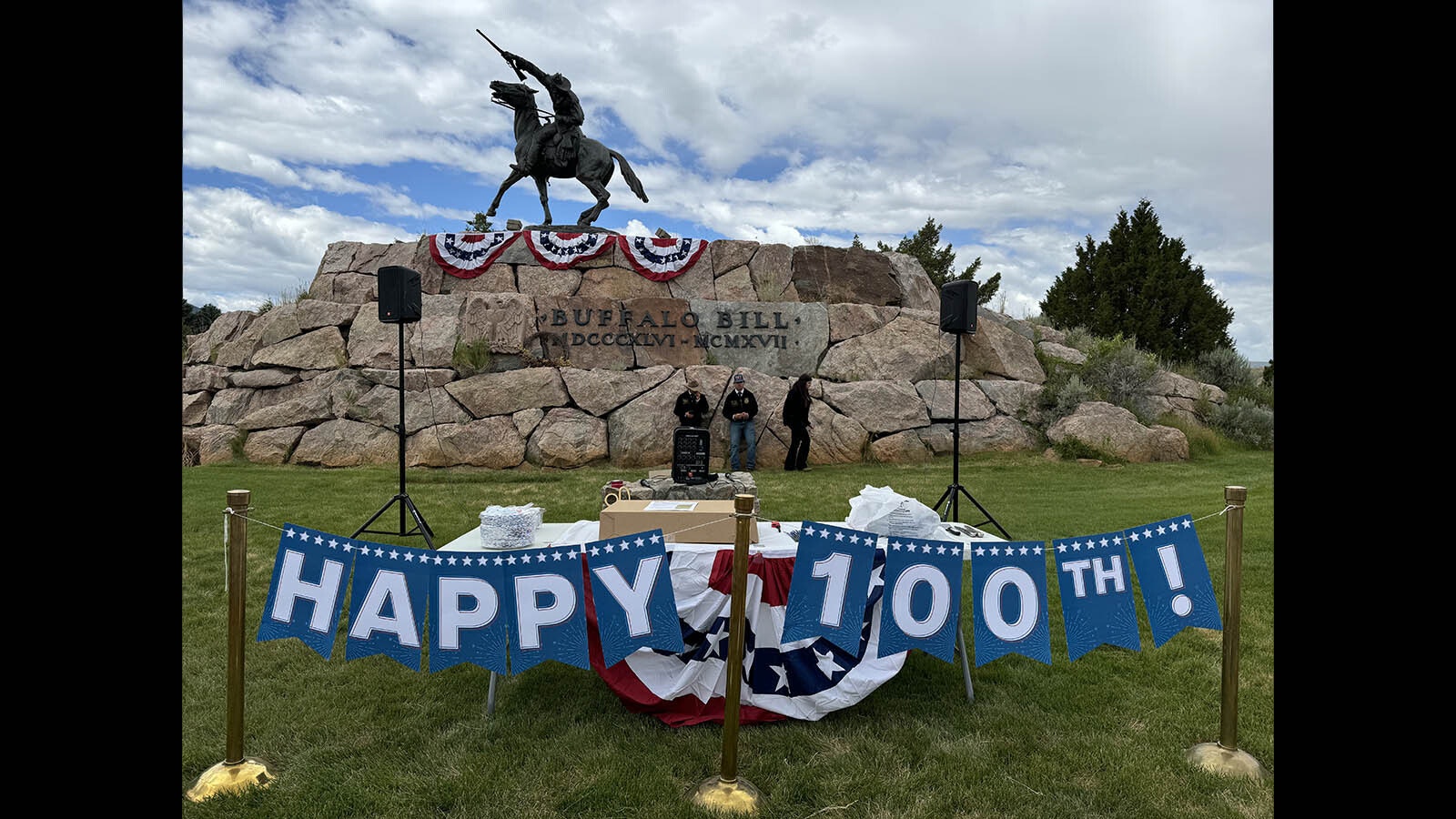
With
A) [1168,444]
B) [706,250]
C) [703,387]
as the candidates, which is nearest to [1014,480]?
[1168,444]

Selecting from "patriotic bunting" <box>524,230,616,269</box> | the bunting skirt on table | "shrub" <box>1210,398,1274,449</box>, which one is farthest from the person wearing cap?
"shrub" <box>1210,398,1274,449</box>

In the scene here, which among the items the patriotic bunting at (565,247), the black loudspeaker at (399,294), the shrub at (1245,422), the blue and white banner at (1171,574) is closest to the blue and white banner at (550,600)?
the blue and white banner at (1171,574)

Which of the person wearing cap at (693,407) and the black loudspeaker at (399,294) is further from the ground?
the black loudspeaker at (399,294)

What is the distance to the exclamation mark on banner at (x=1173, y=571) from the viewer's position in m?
3.11

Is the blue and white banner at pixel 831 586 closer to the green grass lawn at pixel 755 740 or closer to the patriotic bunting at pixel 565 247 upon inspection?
the green grass lawn at pixel 755 740

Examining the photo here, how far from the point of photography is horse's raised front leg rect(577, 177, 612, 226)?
14289 mm

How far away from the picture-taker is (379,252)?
14555 mm

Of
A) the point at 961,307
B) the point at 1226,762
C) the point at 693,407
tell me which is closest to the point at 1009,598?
the point at 1226,762

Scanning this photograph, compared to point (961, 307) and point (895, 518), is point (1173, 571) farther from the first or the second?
point (961, 307)

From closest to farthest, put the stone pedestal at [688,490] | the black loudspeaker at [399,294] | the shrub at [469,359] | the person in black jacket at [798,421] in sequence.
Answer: the stone pedestal at [688,490]
the black loudspeaker at [399,294]
the person in black jacket at [798,421]
the shrub at [469,359]

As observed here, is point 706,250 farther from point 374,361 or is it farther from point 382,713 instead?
point 382,713

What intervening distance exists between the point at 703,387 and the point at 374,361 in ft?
18.7

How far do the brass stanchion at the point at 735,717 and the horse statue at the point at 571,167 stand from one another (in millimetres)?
12468

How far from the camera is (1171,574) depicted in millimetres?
3127
